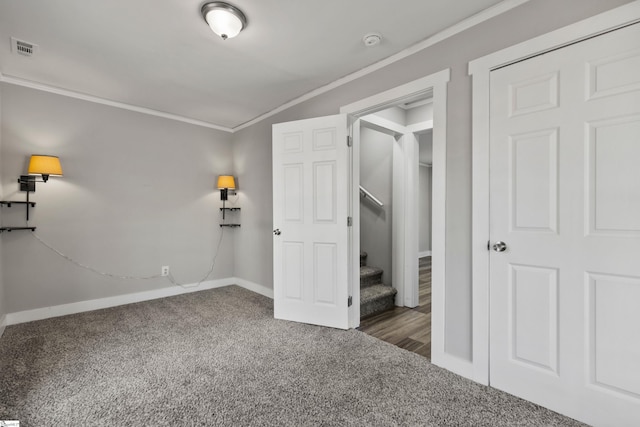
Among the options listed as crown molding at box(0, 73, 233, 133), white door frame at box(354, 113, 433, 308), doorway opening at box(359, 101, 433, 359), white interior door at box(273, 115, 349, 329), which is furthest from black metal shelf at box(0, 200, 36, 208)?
white door frame at box(354, 113, 433, 308)

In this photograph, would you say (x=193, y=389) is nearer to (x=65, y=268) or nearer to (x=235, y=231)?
(x=65, y=268)

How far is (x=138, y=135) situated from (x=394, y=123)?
3175mm

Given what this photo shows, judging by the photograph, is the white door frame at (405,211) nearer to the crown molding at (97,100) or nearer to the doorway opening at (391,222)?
the doorway opening at (391,222)

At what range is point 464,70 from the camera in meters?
2.07

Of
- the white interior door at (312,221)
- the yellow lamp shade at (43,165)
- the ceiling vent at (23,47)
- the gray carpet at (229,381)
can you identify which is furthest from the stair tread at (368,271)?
the ceiling vent at (23,47)

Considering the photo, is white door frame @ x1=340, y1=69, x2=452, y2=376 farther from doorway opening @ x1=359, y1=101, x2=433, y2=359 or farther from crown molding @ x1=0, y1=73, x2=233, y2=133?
crown molding @ x1=0, y1=73, x2=233, y2=133

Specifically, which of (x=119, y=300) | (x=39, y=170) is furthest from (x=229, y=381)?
(x=39, y=170)

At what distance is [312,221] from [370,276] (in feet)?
3.83

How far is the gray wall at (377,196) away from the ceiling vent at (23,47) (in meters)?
3.26

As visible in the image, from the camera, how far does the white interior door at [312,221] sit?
2.87 m

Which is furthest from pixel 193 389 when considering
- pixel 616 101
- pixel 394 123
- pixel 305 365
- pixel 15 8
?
pixel 394 123

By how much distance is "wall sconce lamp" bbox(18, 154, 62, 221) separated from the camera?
9.55ft

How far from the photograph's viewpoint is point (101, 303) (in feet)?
11.5

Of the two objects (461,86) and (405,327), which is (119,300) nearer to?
(405,327)
